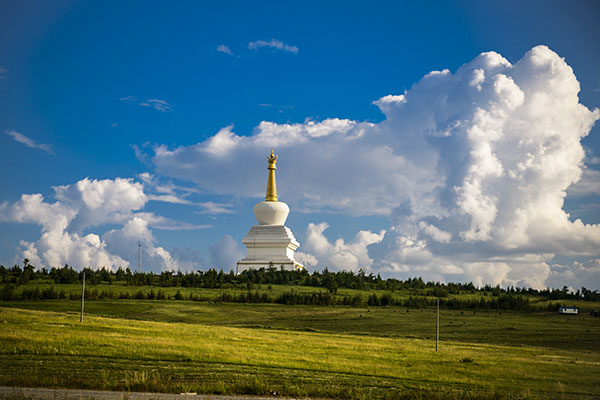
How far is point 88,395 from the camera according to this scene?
19484 mm

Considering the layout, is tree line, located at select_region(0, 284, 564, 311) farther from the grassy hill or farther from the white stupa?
the white stupa

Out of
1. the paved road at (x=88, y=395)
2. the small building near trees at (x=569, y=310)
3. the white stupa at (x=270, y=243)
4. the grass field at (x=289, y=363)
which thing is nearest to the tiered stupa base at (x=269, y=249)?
the white stupa at (x=270, y=243)

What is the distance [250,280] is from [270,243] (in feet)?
28.8

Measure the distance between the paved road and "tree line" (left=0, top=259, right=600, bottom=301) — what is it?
70.3 meters

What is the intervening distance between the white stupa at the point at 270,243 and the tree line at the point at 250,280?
1.90 metres

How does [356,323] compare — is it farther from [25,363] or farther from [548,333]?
[25,363]

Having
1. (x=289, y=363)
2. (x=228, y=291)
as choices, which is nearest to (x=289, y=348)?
(x=289, y=363)

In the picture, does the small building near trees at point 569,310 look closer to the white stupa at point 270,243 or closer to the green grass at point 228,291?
the green grass at point 228,291

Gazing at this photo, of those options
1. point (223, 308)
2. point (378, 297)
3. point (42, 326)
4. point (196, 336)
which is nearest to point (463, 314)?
point (378, 297)

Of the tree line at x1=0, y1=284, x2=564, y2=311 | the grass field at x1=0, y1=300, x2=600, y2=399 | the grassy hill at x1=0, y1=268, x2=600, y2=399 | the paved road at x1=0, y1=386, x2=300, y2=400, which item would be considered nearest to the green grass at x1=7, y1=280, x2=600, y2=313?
the grassy hill at x1=0, y1=268, x2=600, y2=399

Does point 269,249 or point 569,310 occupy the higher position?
point 269,249

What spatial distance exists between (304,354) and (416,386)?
1275 cm

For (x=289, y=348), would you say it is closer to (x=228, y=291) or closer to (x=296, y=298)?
(x=296, y=298)

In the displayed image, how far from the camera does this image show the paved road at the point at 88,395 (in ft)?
60.2
